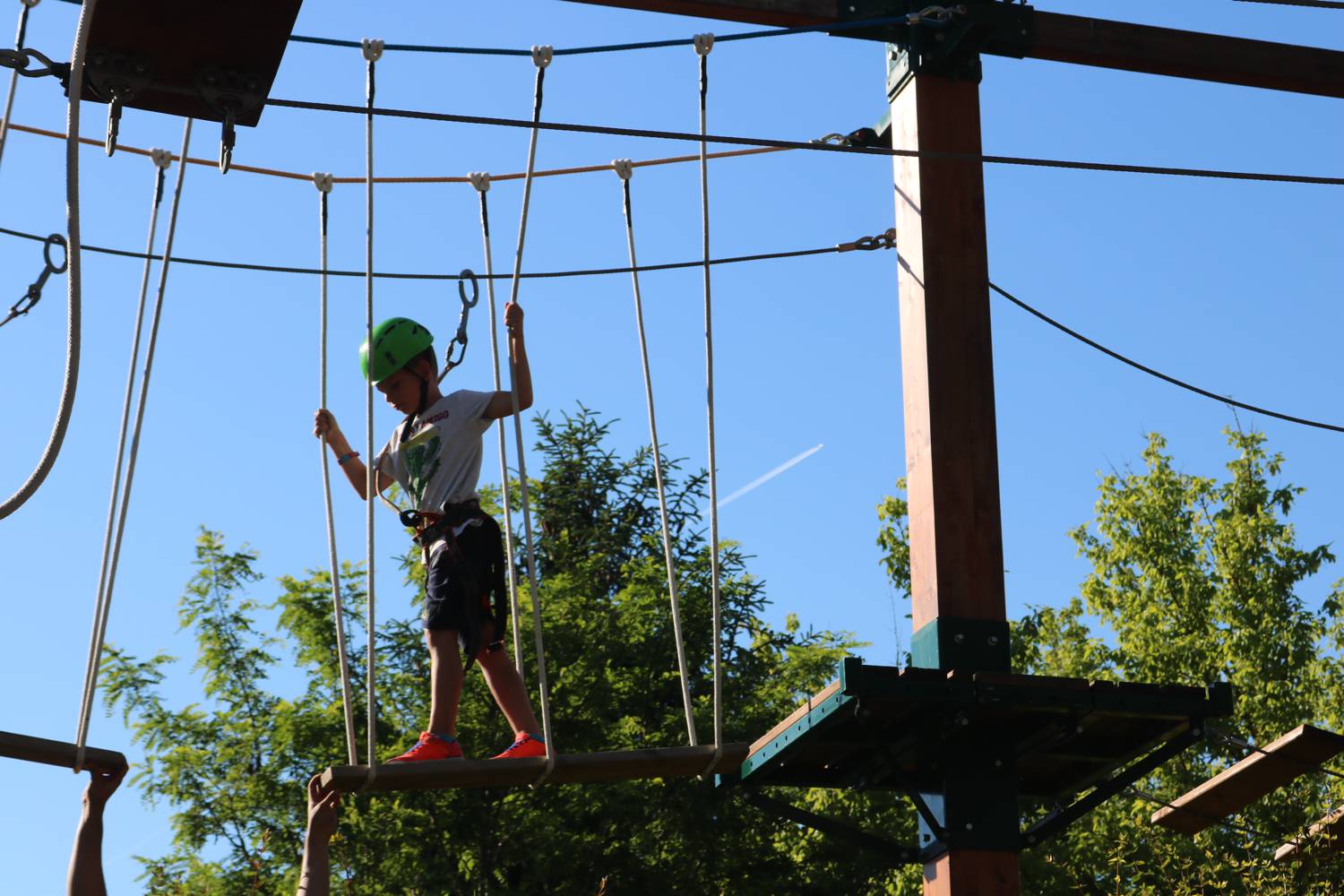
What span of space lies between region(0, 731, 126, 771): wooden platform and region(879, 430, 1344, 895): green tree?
11.3 m

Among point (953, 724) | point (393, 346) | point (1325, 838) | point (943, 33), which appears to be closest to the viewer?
point (953, 724)

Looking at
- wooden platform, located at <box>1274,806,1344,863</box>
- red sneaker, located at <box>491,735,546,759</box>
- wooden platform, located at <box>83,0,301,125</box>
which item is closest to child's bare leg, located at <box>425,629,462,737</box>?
red sneaker, located at <box>491,735,546,759</box>

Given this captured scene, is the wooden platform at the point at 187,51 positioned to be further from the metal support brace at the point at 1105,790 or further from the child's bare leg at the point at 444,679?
the metal support brace at the point at 1105,790

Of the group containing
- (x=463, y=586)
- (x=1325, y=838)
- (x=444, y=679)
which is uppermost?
(x=463, y=586)

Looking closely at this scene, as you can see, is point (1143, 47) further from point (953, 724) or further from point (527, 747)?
point (527, 747)

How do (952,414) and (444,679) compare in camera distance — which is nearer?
(444,679)

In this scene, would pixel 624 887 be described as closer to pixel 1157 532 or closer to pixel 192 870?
pixel 192 870

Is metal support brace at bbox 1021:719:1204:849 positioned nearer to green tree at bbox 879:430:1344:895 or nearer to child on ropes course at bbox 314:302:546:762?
→ child on ropes course at bbox 314:302:546:762

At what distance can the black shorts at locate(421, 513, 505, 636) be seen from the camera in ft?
15.9

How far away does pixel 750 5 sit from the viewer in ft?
17.4

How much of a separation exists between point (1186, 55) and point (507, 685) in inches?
109

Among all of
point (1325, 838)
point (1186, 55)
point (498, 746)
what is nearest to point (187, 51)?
point (1186, 55)

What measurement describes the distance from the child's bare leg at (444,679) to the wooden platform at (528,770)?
25 centimetres

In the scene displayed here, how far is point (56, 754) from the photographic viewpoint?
404 centimetres
